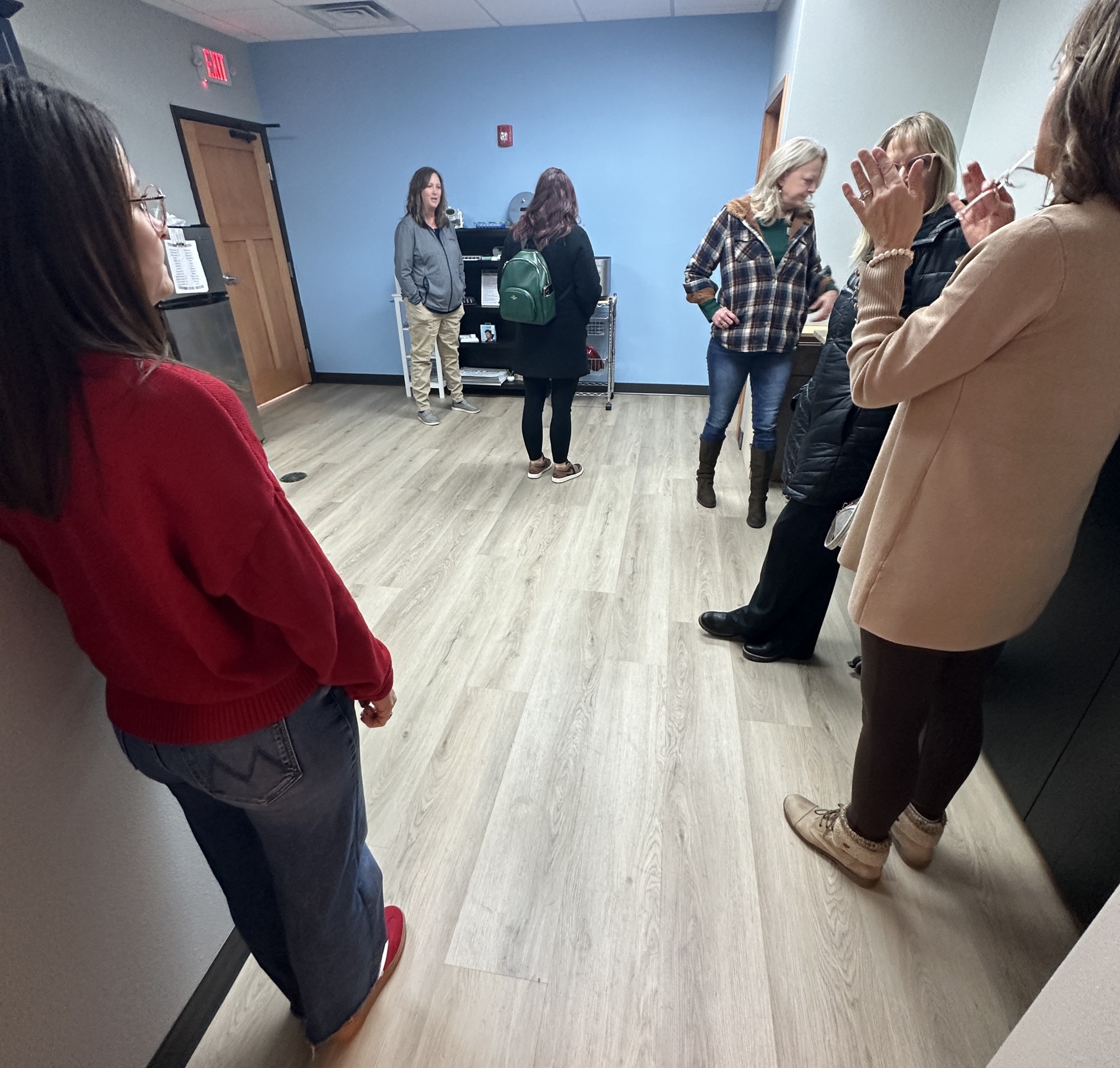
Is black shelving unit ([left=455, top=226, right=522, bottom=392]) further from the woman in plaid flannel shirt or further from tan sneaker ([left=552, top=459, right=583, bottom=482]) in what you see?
the woman in plaid flannel shirt

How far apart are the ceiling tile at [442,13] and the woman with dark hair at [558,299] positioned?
1.72 meters

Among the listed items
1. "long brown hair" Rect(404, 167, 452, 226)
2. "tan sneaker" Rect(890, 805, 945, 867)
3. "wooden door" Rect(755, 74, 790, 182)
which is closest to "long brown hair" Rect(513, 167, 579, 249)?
"wooden door" Rect(755, 74, 790, 182)

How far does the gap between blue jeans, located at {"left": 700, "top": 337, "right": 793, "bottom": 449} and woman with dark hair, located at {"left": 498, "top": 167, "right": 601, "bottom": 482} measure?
60 cm

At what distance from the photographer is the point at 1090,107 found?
0.69m

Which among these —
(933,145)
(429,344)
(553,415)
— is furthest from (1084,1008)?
(429,344)

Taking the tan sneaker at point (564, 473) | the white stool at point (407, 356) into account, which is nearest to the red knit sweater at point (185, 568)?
the tan sneaker at point (564, 473)

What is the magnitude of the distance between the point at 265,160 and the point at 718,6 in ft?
10.7

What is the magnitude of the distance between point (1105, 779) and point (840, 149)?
278cm

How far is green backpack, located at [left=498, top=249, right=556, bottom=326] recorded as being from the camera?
2.64 m

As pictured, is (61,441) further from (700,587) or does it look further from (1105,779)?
(700,587)

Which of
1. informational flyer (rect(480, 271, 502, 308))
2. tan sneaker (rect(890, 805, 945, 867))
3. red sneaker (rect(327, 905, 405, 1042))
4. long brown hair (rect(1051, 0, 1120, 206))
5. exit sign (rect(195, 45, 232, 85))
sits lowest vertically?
red sneaker (rect(327, 905, 405, 1042))

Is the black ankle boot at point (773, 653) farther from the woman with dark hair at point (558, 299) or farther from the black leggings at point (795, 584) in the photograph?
the woman with dark hair at point (558, 299)

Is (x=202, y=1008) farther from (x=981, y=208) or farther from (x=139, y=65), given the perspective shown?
(x=139, y=65)

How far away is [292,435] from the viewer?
13.4 feet
